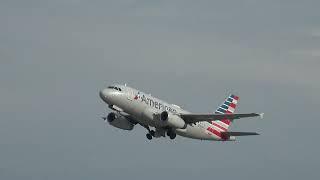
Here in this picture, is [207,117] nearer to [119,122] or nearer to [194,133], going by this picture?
[194,133]

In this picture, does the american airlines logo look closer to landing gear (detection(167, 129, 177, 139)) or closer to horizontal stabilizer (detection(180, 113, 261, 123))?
horizontal stabilizer (detection(180, 113, 261, 123))

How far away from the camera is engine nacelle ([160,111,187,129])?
352 feet

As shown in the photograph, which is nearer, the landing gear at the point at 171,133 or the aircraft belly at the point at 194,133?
the landing gear at the point at 171,133

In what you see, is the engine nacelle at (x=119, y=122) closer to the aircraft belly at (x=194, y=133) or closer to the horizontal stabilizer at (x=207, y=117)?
the aircraft belly at (x=194, y=133)

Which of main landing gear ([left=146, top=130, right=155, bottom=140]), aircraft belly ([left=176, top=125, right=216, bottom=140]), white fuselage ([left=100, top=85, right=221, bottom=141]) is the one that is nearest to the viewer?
white fuselage ([left=100, top=85, right=221, bottom=141])

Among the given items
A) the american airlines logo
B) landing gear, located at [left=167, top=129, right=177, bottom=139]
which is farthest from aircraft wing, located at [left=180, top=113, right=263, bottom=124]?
the american airlines logo

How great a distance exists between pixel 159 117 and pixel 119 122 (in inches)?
343

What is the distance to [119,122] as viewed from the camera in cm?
11400

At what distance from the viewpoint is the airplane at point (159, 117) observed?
105 meters

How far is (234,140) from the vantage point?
11888 cm

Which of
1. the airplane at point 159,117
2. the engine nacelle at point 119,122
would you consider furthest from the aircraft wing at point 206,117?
the engine nacelle at point 119,122

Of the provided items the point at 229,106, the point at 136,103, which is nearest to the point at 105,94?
the point at 136,103

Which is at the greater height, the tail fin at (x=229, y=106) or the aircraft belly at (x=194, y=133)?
the tail fin at (x=229, y=106)

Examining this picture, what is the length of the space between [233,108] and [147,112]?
84.1 feet
